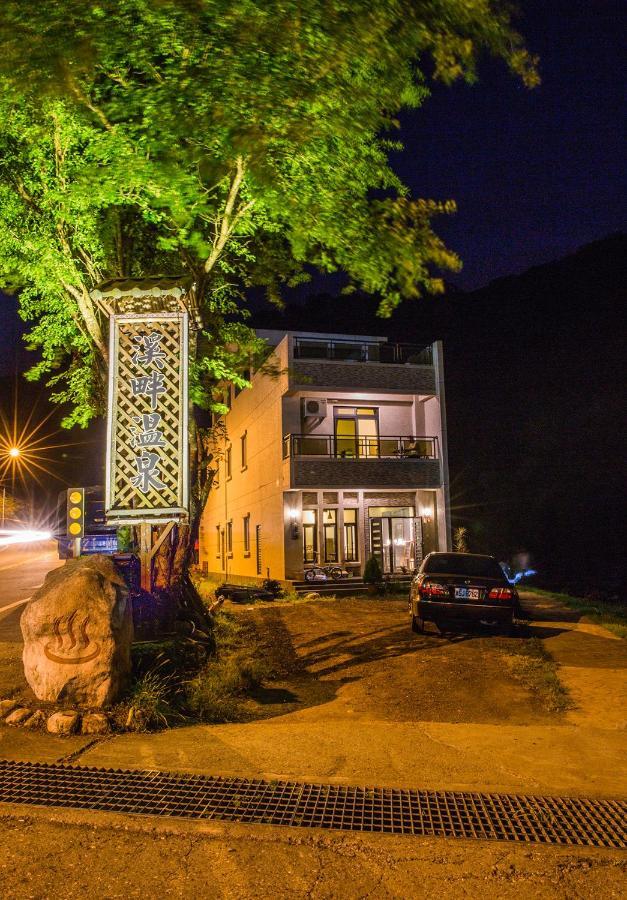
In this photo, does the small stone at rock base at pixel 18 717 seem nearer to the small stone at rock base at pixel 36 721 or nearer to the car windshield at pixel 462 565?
the small stone at rock base at pixel 36 721

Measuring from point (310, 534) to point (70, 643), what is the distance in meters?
18.6

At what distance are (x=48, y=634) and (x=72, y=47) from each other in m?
4.94

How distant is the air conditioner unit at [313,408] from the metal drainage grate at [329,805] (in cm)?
1926

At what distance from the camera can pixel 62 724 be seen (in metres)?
5.84

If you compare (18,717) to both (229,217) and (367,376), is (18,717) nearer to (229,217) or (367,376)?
(229,217)

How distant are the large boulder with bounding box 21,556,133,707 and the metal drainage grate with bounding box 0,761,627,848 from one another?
4.39 ft

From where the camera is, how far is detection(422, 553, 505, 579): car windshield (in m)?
11.9

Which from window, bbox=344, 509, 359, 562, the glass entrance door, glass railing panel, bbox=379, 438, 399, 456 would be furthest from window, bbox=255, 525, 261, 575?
glass railing panel, bbox=379, 438, 399, 456

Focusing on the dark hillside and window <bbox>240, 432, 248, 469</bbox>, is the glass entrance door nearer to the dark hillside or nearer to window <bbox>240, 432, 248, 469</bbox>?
window <bbox>240, 432, 248, 469</bbox>

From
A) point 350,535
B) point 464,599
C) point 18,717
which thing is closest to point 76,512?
point 350,535

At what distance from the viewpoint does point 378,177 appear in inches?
365

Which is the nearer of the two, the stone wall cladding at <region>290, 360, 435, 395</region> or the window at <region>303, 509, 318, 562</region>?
the stone wall cladding at <region>290, 360, 435, 395</region>

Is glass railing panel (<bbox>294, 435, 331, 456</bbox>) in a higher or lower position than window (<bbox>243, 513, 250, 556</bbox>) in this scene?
higher

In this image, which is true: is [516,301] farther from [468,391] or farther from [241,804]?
[241,804]
